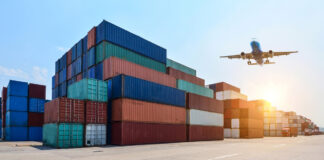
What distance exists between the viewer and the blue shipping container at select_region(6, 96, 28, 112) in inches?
1540

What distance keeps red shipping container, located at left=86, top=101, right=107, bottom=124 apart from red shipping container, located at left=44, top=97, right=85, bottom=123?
602 millimetres

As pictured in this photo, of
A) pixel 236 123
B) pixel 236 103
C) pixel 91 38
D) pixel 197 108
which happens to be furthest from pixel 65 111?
pixel 236 123

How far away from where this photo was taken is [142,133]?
89.9ft

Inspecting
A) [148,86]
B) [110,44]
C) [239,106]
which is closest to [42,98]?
[110,44]

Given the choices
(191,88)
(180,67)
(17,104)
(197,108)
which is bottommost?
(197,108)

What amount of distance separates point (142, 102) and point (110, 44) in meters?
8.98

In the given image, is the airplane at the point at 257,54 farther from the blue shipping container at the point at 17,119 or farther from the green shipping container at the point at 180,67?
the blue shipping container at the point at 17,119

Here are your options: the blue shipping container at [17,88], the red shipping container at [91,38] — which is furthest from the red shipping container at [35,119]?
the red shipping container at [91,38]

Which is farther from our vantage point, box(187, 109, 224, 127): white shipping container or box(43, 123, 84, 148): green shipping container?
box(187, 109, 224, 127): white shipping container

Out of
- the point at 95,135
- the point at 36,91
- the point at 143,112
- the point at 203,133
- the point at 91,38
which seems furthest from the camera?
the point at 36,91

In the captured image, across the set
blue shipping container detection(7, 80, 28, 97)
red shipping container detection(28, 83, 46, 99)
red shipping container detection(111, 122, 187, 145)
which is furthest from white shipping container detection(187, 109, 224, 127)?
blue shipping container detection(7, 80, 28, 97)

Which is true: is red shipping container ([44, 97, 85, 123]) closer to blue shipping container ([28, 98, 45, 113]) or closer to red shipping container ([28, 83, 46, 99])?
blue shipping container ([28, 98, 45, 113])

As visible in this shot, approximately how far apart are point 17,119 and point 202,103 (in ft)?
101

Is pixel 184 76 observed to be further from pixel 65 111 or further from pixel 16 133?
pixel 16 133
